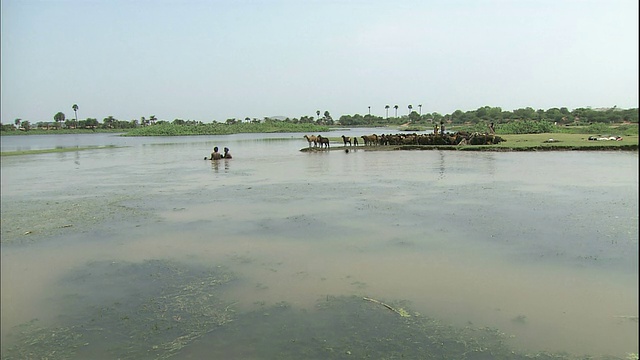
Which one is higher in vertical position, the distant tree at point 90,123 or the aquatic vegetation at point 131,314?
the distant tree at point 90,123

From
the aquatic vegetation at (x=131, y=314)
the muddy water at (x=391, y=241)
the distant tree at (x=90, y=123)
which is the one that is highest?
the distant tree at (x=90, y=123)

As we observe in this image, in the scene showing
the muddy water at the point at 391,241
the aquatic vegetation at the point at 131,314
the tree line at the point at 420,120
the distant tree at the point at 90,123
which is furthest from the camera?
the distant tree at the point at 90,123

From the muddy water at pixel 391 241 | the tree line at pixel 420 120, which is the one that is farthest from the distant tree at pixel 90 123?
the muddy water at pixel 391 241

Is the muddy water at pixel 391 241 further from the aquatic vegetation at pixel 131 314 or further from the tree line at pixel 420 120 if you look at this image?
the tree line at pixel 420 120

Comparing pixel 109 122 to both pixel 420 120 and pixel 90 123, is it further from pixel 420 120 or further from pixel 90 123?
pixel 420 120

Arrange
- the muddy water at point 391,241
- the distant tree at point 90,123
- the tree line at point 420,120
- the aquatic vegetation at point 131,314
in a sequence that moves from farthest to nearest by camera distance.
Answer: the distant tree at point 90,123
the tree line at point 420,120
the muddy water at point 391,241
the aquatic vegetation at point 131,314

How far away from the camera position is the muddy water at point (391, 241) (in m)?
6.41

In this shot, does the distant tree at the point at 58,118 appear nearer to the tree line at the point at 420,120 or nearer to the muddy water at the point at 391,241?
the tree line at the point at 420,120

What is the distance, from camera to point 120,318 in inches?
261

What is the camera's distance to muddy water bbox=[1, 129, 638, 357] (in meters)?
→ 6.41

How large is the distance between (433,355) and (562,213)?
7.66 meters

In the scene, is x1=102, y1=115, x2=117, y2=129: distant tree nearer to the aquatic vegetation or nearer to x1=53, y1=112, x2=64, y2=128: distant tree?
x1=53, y1=112, x2=64, y2=128: distant tree

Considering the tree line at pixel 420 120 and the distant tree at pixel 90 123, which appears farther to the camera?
the distant tree at pixel 90 123

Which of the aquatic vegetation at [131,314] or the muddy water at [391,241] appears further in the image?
the muddy water at [391,241]
